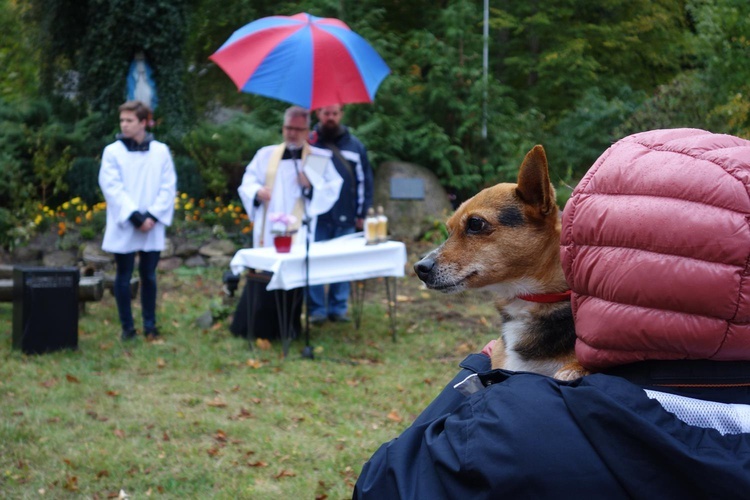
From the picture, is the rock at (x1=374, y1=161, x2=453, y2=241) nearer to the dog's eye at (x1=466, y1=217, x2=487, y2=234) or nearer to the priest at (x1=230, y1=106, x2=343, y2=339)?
the priest at (x1=230, y1=106, x2=343, y2=339)

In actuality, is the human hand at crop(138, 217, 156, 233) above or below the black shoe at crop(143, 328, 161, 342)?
above

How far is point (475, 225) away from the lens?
9.66 ft

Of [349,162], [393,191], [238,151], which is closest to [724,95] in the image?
[393,191]

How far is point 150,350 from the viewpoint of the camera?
8266mm

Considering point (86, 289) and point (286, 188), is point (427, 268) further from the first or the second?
point (86, 289)

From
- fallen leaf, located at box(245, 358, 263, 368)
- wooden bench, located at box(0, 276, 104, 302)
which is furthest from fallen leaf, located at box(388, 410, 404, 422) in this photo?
wooden bench, located at box(0, 276, 104, 302)

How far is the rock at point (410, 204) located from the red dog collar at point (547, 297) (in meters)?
11.3

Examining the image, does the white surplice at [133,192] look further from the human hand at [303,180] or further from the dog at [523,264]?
the dog at [523,264]

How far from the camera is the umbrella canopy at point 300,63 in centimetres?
809

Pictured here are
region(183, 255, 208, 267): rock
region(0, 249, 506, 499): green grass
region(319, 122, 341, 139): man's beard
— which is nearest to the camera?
region(0, 249, 506, 499): green grass

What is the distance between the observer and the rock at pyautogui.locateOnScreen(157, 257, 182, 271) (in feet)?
40.8

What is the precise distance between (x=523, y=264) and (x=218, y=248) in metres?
10.6

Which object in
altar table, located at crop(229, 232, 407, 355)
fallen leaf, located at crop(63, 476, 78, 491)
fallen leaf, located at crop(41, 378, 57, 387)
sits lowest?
fallen leaf, located at crop(63, 476, 78, 491)

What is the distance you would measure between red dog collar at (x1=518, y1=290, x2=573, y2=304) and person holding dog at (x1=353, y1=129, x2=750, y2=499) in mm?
868
